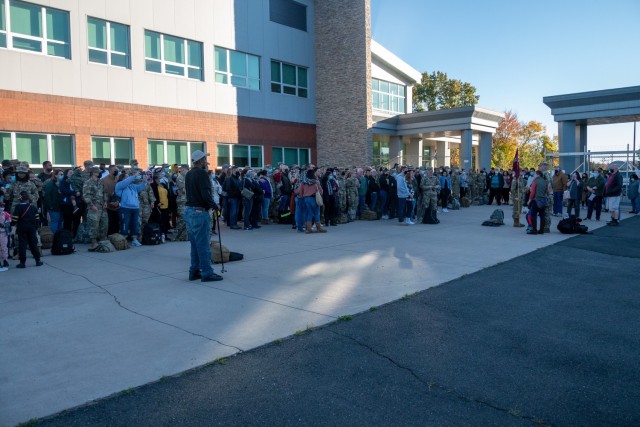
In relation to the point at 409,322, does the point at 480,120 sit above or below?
above

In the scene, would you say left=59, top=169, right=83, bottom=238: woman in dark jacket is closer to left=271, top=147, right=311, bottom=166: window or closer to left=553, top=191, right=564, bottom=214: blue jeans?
left=271, top=147, right=311, bottom=166: window

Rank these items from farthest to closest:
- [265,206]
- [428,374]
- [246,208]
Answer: [265,206] < [246,208] < [428,374]

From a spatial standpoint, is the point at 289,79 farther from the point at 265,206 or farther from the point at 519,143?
the point at 519,143

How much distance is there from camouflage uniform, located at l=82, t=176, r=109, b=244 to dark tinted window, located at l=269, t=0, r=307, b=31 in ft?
58.9

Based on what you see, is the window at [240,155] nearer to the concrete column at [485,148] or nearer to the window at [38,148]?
the window at [38,148]

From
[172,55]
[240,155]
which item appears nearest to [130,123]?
[172,55]

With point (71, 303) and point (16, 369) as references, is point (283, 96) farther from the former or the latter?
point (16, 369)

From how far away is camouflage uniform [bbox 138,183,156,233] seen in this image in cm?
1265

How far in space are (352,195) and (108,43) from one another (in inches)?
450

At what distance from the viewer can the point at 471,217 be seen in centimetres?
1891

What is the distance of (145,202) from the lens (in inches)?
499

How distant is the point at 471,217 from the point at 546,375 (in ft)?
49.0

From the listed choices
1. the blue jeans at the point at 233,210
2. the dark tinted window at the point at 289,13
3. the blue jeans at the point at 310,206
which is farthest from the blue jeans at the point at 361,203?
the dark tinted window at the point at 289,13

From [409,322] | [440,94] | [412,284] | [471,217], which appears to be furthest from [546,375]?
[440,94]
